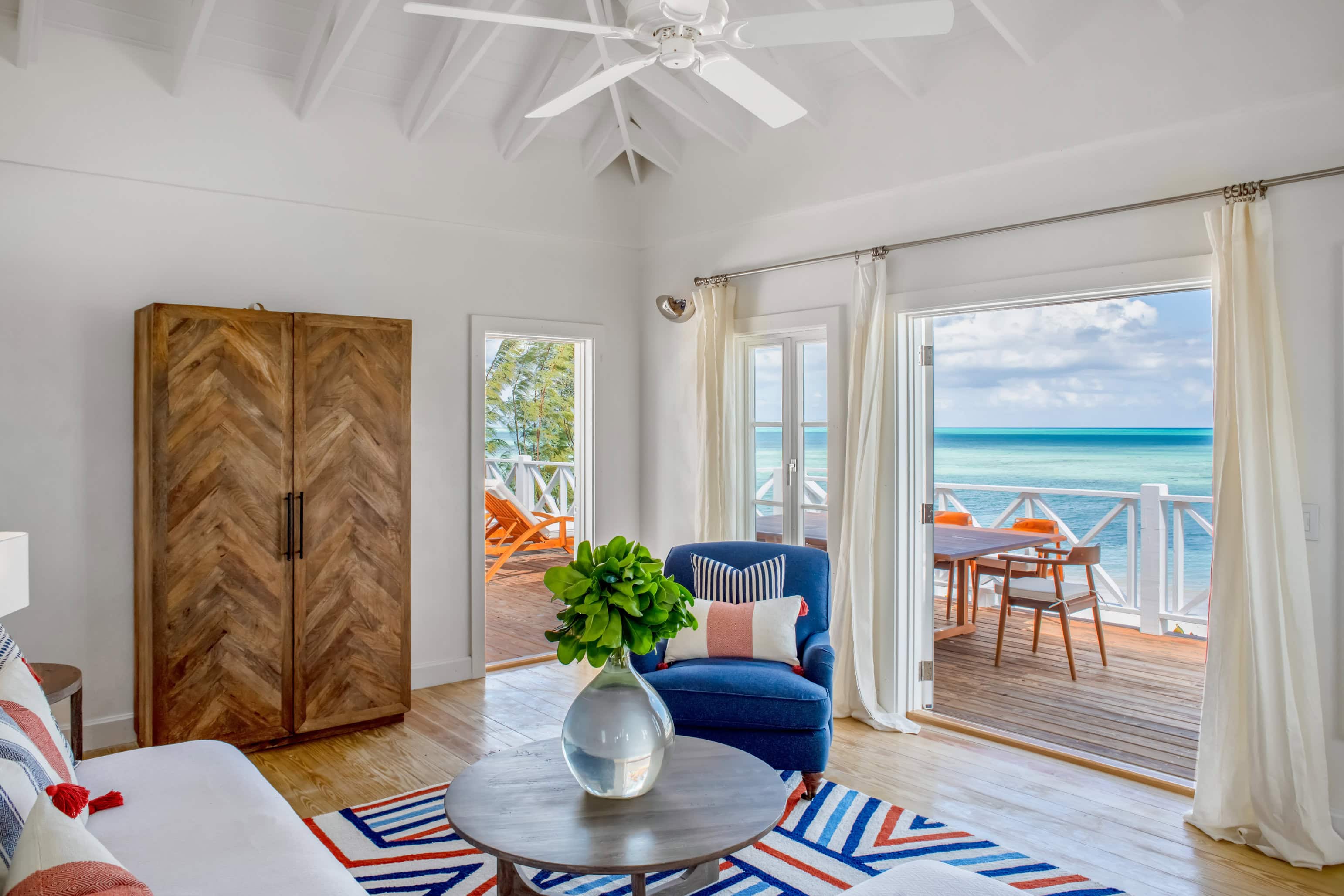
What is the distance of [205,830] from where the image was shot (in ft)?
6.23

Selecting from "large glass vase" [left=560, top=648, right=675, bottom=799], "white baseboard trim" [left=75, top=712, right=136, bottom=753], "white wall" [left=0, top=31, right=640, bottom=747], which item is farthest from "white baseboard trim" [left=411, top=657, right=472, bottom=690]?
"large glass vase" [left=560, top=648, right=675, bottom=799]

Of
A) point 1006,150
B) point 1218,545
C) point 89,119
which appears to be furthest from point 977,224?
point 89,119

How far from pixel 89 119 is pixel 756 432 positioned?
335cm

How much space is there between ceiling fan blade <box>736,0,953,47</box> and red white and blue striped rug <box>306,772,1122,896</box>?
7.05ft

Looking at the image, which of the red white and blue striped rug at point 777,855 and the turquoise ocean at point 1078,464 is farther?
the turquoise ocean at point 1078,464

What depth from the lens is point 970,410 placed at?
9359 millimetres

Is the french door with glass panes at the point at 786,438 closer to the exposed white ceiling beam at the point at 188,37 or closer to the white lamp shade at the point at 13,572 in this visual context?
the exposed white ceiling beam at the point at 188,37

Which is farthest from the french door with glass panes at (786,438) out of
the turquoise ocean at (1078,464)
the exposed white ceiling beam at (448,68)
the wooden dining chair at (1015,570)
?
the turquoise ocean at (1078,464)

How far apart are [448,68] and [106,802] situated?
3221 millimetres

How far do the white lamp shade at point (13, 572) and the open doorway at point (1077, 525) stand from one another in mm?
3400

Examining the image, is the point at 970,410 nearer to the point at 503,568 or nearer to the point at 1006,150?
the point at 503,568

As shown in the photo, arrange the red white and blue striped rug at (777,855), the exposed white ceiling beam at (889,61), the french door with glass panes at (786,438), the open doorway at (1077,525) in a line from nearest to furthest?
the red white and blue striped rug at (777,855), the exposed white ceiling beam at (889,61), the open doorway at (1077,525), the french door with glass panes at (786,438)

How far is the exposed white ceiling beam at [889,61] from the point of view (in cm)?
355

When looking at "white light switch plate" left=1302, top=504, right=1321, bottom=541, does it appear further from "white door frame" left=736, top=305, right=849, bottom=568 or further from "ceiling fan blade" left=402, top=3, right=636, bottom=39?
"ceiling fan blade" left=402, top=3, right=636, bottom=39
